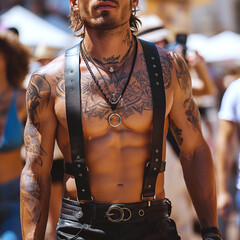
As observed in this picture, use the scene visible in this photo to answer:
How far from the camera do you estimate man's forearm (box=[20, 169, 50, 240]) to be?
2.85 metres

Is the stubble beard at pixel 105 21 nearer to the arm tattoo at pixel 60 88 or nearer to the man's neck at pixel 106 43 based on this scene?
→ the man's neck at pixel 106 43

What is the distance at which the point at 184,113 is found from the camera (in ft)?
9.84

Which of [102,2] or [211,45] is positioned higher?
[211,45]

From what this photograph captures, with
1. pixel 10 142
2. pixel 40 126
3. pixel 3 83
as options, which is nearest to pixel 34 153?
pixel 40 126

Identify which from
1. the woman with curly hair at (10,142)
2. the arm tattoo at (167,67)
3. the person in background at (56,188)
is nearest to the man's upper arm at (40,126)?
the arm tattoo at (167,67)

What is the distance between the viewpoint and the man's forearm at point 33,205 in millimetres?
2848

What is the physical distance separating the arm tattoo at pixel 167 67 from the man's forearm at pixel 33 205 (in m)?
0.87

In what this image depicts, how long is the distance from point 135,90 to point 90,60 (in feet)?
1.09

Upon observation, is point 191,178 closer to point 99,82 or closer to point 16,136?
point 99,82

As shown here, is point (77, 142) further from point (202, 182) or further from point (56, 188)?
point (56, 188)

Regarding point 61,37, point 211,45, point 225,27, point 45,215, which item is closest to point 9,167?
point 45,215

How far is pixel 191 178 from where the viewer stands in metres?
3.03

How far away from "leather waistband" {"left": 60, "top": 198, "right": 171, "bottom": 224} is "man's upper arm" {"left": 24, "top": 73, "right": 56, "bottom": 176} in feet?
0.89

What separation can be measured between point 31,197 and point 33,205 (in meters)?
0.04
